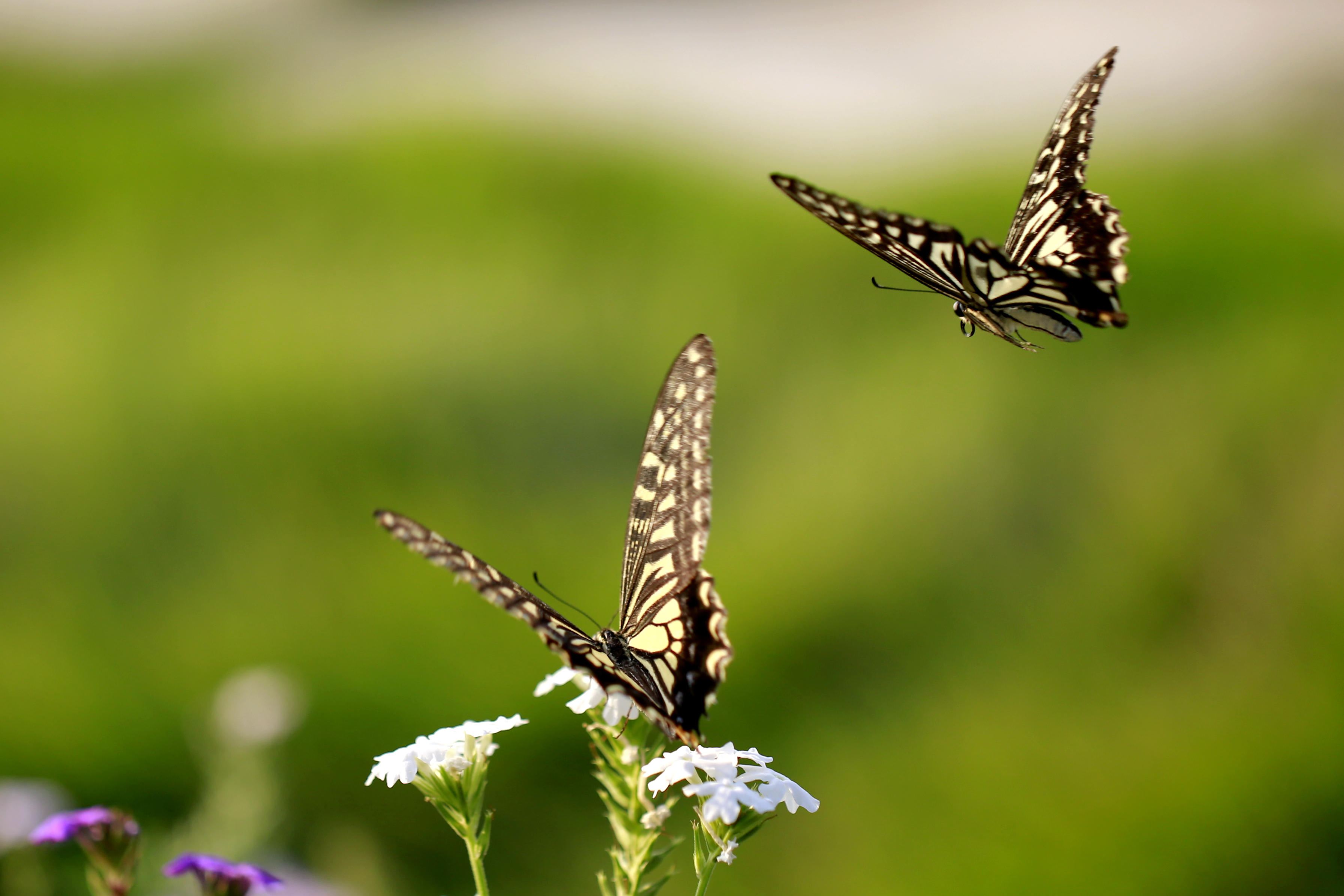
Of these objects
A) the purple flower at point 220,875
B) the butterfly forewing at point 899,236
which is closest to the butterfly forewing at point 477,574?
the purple flower at point 220,875

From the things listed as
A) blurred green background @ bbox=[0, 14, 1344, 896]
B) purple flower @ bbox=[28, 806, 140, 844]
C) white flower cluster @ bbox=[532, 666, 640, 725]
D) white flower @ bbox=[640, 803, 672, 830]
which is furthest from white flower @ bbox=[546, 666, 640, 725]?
blurred green background @ bbox=[0, 14, 1344, 896]

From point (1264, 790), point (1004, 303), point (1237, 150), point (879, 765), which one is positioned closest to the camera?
point (1004, 303)

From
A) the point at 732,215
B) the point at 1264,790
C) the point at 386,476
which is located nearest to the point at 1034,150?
the point at 732,215

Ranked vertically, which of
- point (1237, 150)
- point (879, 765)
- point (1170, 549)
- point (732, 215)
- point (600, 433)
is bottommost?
point (879, 765)

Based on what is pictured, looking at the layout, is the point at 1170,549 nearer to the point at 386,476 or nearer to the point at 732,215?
the point at 732,215

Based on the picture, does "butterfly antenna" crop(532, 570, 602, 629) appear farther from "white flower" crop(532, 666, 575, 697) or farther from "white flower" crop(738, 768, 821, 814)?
"white flower" crop(738, 768, 821, 814)

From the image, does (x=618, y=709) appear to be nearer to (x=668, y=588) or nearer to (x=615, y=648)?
(x=615, y=648)

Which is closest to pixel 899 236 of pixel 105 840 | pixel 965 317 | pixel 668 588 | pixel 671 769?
pixel 965 317
